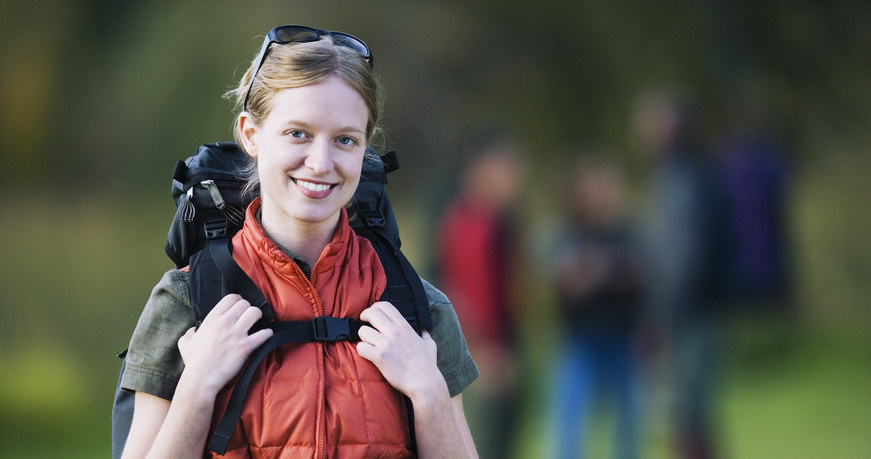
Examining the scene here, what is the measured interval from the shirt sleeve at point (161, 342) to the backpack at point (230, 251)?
0.08ft

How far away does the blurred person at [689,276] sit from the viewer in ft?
15.7

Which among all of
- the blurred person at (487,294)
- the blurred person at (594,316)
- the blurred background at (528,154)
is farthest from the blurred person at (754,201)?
the blurred person at (487,294)

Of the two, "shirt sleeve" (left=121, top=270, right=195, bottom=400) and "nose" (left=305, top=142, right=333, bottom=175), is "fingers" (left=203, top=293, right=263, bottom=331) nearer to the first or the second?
"shirt sleeve" (left=121, top=270, right=195, bottom=400)

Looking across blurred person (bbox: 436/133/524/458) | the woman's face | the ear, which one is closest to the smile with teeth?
the woman's face

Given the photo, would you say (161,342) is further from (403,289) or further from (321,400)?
(403,289)

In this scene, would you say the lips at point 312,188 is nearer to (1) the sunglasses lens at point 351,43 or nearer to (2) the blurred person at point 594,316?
(1) the sunglasses lens at point 351,43

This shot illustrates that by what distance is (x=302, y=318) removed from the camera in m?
1.57

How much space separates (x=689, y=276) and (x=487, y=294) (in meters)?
0.97

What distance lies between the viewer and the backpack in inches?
60.7

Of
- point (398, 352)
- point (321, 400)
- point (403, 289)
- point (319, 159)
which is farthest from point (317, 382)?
point (319, 159)

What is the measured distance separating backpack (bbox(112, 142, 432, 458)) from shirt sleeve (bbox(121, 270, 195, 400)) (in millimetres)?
26

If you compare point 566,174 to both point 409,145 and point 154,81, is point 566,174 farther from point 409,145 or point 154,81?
point 154,81

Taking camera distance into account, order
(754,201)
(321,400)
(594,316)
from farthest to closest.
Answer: (754,201), (594,316), (321,400)

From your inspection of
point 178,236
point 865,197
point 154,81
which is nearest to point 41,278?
point 154,81
